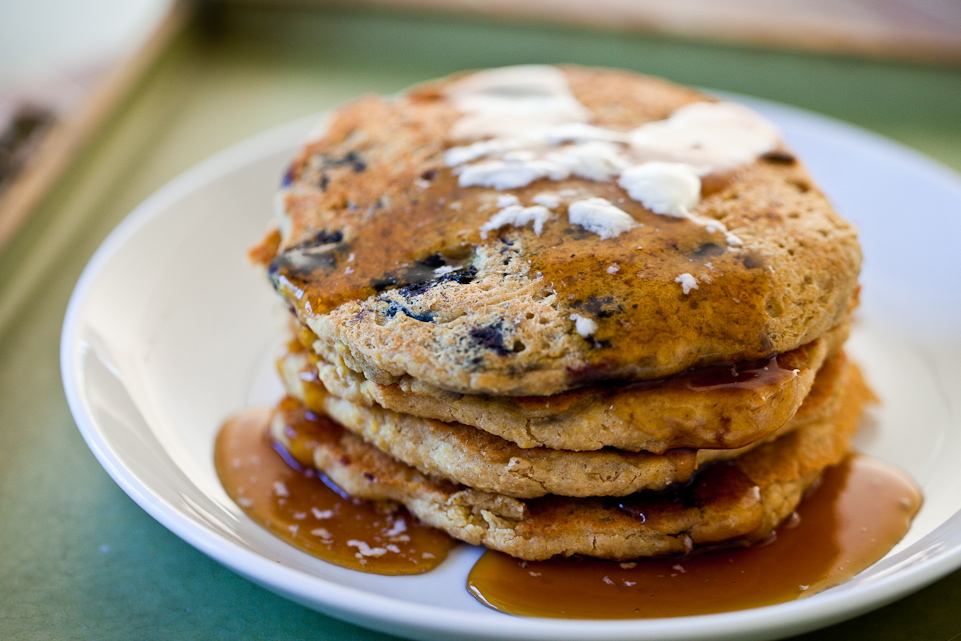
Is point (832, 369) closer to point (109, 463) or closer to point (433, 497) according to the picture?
point (433, 497)

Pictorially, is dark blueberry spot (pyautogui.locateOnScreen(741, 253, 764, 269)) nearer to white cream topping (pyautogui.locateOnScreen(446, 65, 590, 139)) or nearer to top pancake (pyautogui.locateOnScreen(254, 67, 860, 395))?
top pancake (pyautogui.locateOnScreen(254, 67, 860, 395))

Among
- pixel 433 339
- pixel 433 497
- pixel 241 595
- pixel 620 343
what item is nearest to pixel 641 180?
pixel 620 343

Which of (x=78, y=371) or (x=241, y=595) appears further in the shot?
(x=78, y=371)

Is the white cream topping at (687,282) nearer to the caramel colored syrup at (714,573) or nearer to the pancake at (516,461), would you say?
the pancake at (516,461)

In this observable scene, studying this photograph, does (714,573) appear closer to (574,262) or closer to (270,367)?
(574,262)

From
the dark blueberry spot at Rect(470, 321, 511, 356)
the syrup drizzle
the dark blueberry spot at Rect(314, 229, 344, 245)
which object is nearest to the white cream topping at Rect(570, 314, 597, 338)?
the dark blueberry spot at Rect(470, 321, 511, 356)

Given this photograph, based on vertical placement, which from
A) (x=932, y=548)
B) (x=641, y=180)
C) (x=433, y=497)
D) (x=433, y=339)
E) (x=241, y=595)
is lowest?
(x=241, y=595)

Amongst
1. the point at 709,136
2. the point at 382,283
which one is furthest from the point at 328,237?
the point at 709,136
